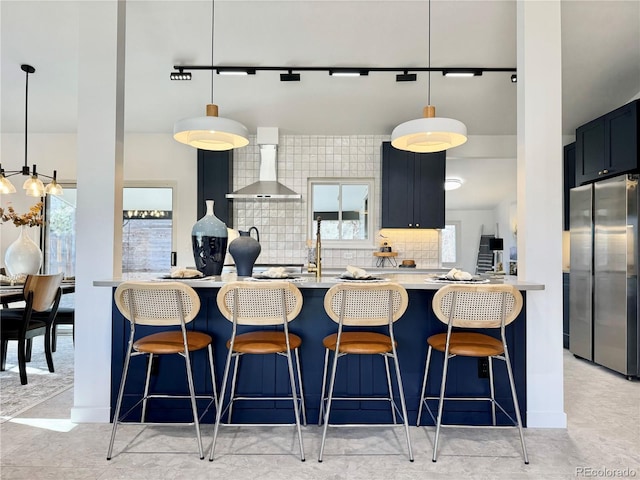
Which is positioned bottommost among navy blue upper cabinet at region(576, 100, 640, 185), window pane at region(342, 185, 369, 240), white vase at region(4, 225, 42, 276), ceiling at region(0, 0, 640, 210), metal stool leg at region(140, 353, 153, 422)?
metal stool leg at region(140, 353, 153, 422)

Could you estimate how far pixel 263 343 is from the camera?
219 cm

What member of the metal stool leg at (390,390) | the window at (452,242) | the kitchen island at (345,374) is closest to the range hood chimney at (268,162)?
the kitchen island at (345,374)

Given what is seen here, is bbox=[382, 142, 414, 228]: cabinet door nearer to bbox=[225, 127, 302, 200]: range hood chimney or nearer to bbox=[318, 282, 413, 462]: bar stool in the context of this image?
bbox=[225, 127, 302, 200]: range hood chimney

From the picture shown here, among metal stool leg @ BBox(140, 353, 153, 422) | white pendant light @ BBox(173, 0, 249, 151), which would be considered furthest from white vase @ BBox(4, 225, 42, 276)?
white pendant light @ BBox(173, 0, 249, 151)

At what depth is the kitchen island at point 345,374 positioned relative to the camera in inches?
100

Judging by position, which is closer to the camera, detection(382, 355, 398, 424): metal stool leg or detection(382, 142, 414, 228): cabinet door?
detection(382, 355, 398, 424): metal stool leg

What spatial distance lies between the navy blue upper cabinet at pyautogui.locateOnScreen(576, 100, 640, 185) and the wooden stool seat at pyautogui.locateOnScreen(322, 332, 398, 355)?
9.81 ft

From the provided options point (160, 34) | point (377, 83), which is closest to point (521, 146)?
point (377, 83)

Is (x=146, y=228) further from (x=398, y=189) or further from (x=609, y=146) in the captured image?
(x=609, y=146)

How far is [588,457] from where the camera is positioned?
2.18 metres

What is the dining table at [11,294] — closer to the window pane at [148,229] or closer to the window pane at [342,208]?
the window pane at [148,229]

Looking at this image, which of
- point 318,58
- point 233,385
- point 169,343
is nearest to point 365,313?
point 233,385

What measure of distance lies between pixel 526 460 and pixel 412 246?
11.6 ft

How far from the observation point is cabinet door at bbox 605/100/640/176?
355cm
